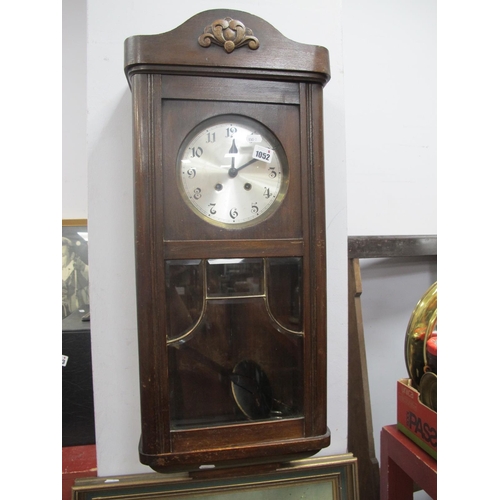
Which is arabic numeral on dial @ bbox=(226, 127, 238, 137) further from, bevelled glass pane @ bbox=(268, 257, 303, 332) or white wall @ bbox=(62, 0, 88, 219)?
white wall @ bbox=(62, 0, 88, 219)

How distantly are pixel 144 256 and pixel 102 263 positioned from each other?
167mm

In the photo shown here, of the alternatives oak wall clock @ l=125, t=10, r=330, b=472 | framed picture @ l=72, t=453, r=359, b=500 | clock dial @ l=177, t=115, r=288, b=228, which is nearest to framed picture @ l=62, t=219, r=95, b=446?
framed picture @ l=72, t=453, r=359, b=500

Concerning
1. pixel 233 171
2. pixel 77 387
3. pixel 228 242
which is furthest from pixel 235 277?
pixel 77 387

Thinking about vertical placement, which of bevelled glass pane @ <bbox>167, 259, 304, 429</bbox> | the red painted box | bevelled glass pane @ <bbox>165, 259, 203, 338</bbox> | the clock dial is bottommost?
the red painted box

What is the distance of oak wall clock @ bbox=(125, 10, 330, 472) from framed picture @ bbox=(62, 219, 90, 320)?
2.63 ft

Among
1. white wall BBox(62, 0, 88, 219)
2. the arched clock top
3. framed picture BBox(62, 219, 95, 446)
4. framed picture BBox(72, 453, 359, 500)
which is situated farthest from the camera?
white wall BBox(62, 0, 88, 219)

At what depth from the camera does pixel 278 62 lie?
731 mm

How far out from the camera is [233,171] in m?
0.76

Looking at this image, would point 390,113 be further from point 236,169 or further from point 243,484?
point 243,484

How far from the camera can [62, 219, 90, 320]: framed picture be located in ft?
4.67

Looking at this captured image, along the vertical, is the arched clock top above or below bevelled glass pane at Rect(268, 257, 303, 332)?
above

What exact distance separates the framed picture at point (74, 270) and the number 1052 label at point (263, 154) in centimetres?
88

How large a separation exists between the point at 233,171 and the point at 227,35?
22 centimetres

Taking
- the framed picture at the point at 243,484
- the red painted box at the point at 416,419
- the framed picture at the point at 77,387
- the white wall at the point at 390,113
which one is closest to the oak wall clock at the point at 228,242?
the framed picture at the point at 243,484
